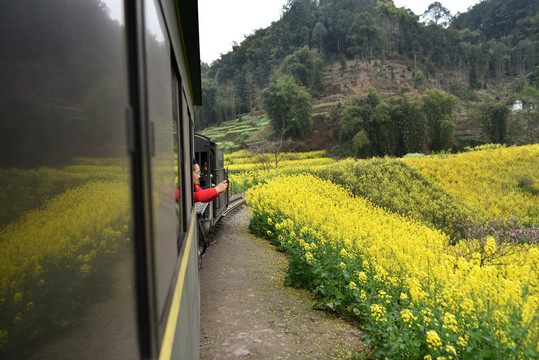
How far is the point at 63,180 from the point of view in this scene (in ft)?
2.08

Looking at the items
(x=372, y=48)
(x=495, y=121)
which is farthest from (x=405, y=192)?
(x=372, y=48)

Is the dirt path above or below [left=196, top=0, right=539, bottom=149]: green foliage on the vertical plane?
below

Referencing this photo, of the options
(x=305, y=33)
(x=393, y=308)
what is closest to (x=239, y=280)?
(x=393, y=308)

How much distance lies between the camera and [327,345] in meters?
4.34

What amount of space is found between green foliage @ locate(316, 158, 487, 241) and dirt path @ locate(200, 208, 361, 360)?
25.6 ft

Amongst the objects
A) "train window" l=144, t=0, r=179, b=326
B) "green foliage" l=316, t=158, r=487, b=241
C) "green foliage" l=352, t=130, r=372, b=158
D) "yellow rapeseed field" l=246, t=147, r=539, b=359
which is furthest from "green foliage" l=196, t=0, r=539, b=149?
"train window" l=144, t=0, r=179, b=326

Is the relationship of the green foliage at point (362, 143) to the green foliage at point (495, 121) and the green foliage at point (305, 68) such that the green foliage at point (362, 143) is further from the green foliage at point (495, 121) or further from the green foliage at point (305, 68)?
the green foliage at point (305, 68)

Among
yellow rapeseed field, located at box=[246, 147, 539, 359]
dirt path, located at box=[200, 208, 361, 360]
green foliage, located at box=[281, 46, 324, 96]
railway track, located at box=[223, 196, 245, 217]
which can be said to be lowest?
railway track, located at box=[223, 196, 245, 217]

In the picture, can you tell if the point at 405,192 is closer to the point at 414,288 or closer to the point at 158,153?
the point at 414,288

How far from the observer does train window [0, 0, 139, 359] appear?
22.4 inches

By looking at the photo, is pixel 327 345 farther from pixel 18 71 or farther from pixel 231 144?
pixel 231 144

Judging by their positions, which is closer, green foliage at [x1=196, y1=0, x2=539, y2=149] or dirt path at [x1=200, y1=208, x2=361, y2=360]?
dirt path at [x1=200, y1=208, x2=361, y2=360]

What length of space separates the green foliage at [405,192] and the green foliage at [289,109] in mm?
35903

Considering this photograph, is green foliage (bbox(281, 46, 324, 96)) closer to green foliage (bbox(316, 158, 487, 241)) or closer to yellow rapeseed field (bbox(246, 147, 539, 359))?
green foliage (bbox(316, 158, 487, 241))
